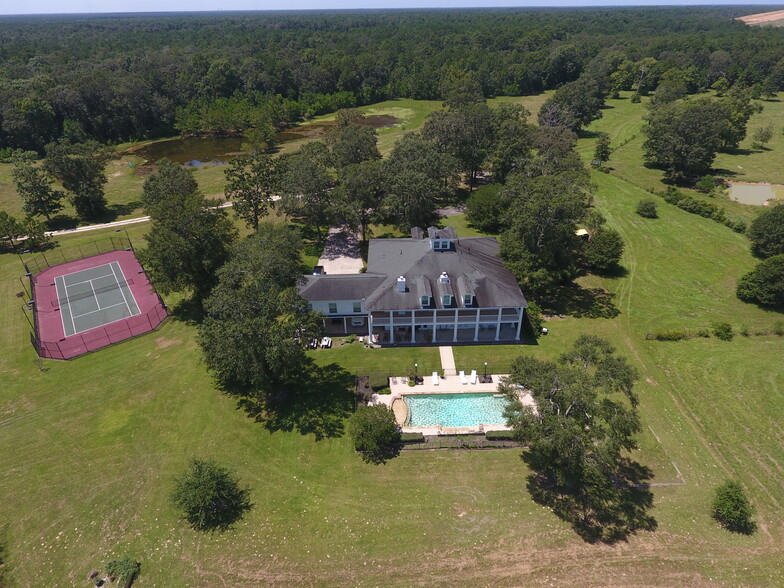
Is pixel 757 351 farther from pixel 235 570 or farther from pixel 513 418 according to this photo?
pixel 235 570

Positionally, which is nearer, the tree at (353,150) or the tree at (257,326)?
the tree at (257,326)

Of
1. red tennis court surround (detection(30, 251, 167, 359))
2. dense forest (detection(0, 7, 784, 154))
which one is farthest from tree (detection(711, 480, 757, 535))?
dense forest (detection(0, 7, 784, 154))

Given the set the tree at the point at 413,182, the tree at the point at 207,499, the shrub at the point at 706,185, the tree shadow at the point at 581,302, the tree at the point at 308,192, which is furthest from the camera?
the shrub at the point at 706,185

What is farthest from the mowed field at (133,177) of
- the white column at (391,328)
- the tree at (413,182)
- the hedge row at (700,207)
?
the hedge row at (700,207)

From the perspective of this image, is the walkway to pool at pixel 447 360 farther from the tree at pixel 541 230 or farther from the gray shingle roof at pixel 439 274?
the tree at pixel 541 230

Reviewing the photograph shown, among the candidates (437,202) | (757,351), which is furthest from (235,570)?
(437,202)

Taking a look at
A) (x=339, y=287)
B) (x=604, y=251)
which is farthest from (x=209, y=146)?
(x=604, y=251)

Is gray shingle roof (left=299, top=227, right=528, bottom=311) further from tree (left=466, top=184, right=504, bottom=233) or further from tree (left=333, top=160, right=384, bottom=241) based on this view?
tree (left=466, top=184, right=504, bottom=233)
